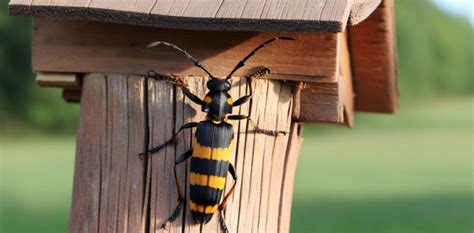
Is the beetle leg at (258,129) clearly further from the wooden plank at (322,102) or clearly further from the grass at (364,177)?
the grass at (364,177)

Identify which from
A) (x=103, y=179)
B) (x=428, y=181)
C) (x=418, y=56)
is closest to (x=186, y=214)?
(x=103, y=179)

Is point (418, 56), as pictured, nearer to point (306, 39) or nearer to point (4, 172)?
point (4, 172)

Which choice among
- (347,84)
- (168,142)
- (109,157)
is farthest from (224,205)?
(347,84)

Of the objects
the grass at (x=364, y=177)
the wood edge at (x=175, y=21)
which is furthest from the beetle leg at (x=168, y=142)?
the grass at (x=364, y=177)

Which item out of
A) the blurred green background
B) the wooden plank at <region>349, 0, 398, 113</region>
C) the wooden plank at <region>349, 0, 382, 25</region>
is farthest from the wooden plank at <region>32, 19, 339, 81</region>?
the blurred green background

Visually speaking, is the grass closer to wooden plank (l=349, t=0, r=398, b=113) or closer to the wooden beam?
wooden plank (l=349, t=0, r=398, b=113)

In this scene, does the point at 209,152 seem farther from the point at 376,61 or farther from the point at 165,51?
the point at 376,61
